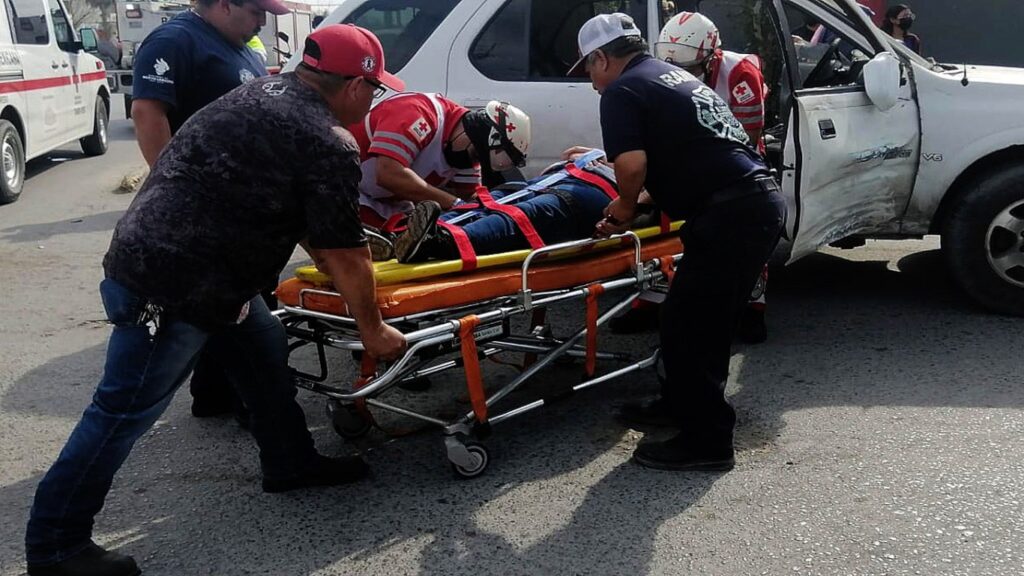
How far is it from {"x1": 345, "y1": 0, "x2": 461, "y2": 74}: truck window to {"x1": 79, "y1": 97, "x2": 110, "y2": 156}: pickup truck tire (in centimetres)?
780

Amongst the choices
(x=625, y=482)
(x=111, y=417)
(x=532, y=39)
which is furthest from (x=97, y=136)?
(x=625, y=482)

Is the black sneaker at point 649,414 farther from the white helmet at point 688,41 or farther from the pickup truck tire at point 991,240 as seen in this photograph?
the pickup truck tire at point 991,240

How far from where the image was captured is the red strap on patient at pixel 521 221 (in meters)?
3.73

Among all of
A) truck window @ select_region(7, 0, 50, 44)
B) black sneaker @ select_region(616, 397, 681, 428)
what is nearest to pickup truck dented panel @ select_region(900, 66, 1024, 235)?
black sneaker @ select_region(616, 397, 681, 428)

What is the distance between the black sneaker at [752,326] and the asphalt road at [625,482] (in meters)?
0.09

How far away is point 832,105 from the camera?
472 centimetres

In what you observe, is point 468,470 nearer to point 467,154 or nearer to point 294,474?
point 294,474

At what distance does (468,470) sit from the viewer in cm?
344

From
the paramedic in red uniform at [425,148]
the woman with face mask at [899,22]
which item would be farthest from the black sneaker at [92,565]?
the woman with face mask at [899,22]

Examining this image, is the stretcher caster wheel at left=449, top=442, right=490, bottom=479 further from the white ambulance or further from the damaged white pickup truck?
the white ambulance

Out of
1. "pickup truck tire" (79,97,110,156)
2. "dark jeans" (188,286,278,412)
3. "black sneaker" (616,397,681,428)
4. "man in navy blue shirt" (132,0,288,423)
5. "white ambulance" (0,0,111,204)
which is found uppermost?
"man in navy blue shirt" (132,0,288,423)

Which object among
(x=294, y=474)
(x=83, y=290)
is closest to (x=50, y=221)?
(x=83, y=290)

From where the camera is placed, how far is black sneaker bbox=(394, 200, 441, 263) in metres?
3.36

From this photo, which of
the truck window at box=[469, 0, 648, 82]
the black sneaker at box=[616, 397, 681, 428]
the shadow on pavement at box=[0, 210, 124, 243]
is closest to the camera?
the black sneaker at box=[616, 397, 681, 428]
